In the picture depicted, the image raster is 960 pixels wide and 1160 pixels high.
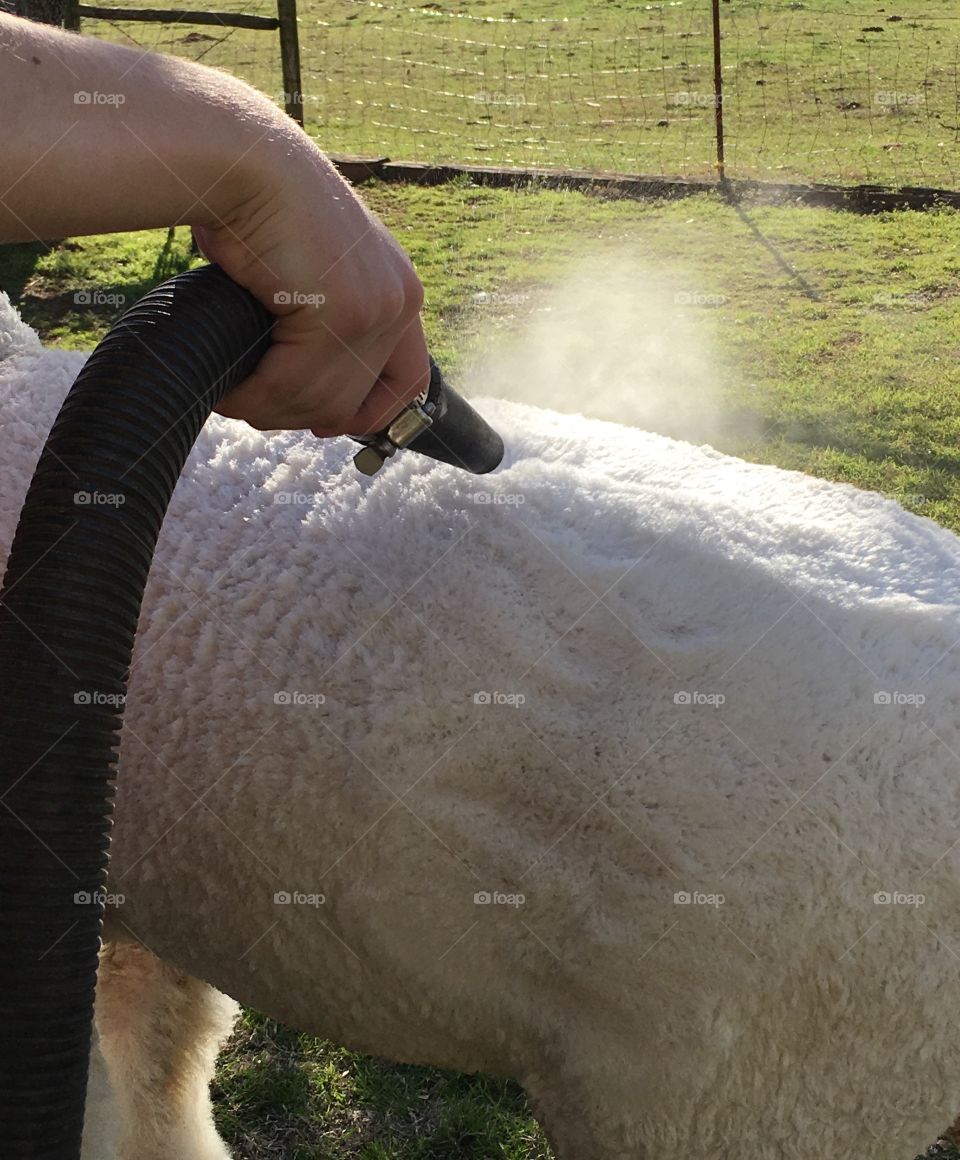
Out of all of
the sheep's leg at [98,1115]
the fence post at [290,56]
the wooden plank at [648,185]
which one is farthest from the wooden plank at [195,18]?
the sheep's leg at [98,1115]

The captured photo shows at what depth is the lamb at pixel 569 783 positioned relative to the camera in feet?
5.36

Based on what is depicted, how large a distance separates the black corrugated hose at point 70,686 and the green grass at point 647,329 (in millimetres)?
2095

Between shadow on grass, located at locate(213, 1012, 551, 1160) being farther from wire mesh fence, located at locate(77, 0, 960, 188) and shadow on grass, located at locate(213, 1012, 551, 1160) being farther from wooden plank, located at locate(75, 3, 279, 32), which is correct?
wooden plank, located at locate(75, 3, 279, 32)

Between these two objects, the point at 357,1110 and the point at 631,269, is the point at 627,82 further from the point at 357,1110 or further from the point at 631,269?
the point at 357,1110

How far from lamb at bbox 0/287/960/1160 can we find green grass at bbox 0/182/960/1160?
4.60 ft

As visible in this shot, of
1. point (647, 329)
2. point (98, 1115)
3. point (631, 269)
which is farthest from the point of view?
point (631, 269)

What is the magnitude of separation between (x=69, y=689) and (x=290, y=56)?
11122 mm

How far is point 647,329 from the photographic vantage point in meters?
7.67

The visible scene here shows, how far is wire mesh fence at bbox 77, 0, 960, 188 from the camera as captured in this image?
11.9 m

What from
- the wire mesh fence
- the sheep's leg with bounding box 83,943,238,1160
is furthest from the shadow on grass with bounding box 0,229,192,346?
the sheep's leg with bounding box 83,943,238,1160

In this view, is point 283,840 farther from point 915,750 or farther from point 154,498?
point 915,750

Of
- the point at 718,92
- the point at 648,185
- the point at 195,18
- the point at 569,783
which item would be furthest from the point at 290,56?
the point at 569,783

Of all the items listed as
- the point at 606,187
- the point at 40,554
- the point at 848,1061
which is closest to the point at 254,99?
the point at 40,554

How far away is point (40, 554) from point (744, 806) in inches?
37.4
